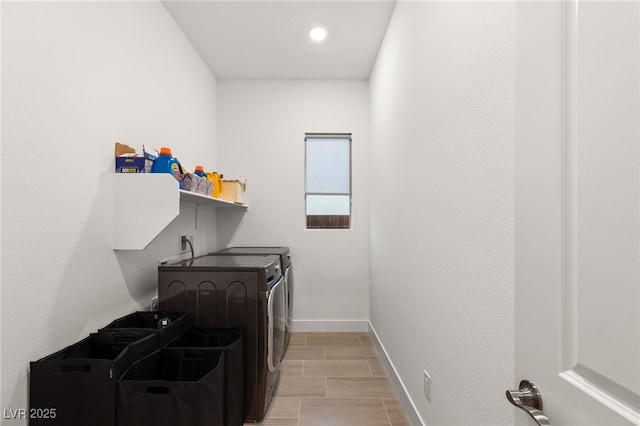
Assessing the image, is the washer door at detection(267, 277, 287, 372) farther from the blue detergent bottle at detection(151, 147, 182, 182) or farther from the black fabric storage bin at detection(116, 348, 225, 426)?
the blue detergent bottle at detection(151, 147, 182, 182)

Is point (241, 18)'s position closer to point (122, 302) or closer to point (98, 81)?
point (98, 81)

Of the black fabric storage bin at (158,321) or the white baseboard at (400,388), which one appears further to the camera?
the white baseboard at (400,388)

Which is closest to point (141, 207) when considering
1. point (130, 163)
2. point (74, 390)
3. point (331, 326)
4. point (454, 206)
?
point (130, 163)

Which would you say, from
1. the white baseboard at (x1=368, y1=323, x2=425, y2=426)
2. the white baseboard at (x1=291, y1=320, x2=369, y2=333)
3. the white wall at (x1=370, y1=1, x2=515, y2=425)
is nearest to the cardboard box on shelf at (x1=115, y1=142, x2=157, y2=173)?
the white wall at (x1=370, y1=1, x2=515, y2=425)

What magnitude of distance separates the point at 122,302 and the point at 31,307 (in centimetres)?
58

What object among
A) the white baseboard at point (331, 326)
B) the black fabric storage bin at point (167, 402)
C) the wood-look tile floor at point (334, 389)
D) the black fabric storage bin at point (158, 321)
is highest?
the black fabric storage bin at point (158, 321)

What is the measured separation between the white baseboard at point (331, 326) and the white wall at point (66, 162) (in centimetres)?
176

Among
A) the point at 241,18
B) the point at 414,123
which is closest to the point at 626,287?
the point at 414,123

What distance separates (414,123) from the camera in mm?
1829

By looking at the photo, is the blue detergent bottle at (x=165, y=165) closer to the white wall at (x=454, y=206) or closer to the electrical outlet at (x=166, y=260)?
the electrical outlet at (x=166, y=260)

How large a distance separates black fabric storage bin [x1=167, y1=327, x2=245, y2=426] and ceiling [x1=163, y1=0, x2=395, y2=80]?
2.14 meters

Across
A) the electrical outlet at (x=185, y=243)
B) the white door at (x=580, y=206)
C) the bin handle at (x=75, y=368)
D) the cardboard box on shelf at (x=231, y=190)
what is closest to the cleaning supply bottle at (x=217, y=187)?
the cardboard box on shelf at (x=231, y=190)

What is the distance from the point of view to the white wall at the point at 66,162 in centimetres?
113

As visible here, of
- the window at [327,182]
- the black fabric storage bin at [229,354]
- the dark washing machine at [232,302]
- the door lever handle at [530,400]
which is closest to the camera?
the door lever handle at [530,400]
